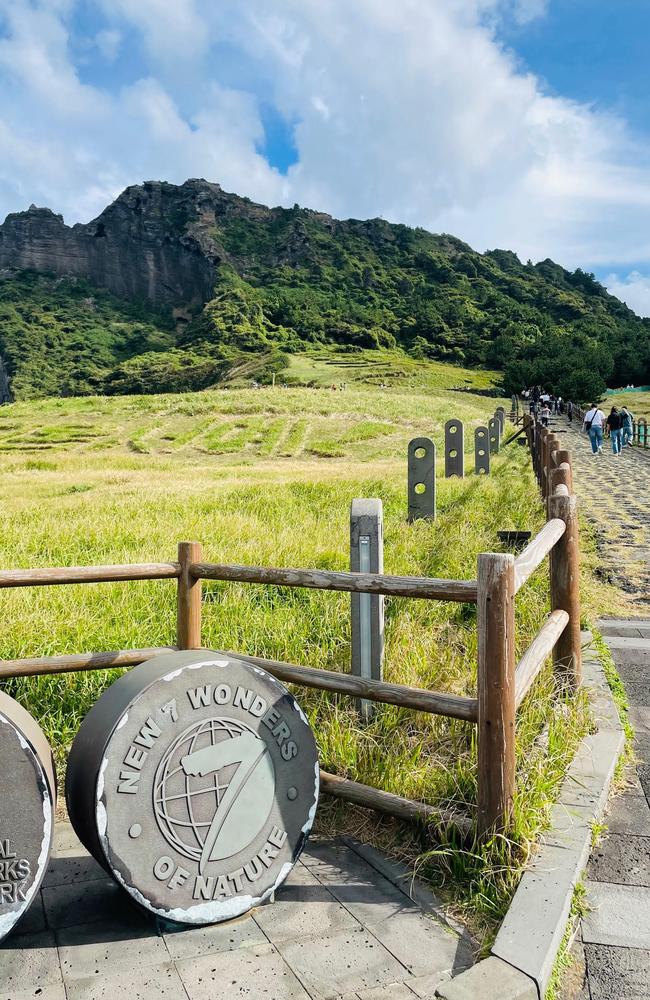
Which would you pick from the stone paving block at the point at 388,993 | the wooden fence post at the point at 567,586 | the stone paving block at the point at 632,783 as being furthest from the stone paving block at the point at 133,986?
the wooden fence post at the point at 567,586

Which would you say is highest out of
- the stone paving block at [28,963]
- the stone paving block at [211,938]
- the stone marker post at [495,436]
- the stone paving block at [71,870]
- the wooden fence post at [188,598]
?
the stone marker post at [495,436]

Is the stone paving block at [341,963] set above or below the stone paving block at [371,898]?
above

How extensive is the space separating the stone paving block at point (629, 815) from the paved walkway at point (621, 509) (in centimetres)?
441

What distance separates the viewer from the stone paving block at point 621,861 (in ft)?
10.6

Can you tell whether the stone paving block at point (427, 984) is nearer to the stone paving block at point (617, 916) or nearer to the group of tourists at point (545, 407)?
the stone paving block at point (617, 916)

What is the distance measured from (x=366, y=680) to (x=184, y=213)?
20365 cm

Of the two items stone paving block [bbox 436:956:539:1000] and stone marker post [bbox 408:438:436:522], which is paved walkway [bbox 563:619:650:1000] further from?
stone marker post [bbox 408:438:436:522]

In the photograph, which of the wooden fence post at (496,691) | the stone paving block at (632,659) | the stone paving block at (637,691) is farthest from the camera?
the stone paving block at (632,659)

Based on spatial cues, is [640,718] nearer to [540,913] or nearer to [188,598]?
[540,913]

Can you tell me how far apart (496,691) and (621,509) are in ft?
38.5

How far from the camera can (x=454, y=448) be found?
18.1 meters

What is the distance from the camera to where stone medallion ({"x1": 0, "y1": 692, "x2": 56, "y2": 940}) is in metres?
2.71

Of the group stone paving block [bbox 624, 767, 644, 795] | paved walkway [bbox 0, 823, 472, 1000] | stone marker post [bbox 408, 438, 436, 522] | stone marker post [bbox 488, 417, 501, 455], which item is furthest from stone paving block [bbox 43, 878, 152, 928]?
stone marker post [bbox 488, 417, 501, 455]

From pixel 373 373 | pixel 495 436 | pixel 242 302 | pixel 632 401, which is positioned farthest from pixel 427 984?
pixel 242 302
